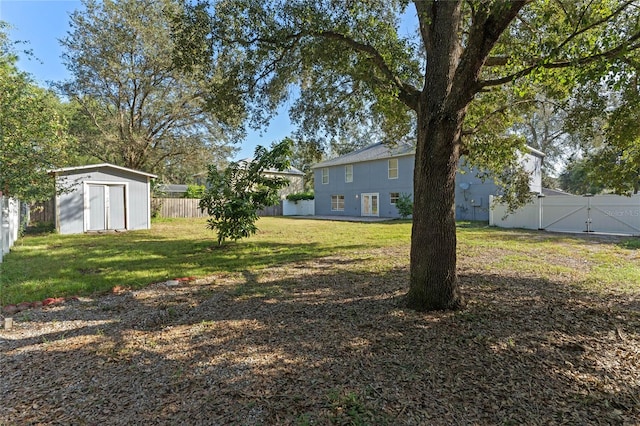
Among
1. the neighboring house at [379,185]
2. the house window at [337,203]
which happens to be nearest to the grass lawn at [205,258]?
the neighboring house at [379,185]

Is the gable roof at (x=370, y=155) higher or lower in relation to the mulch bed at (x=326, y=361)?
higher

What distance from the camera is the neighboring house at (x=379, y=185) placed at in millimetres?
19078

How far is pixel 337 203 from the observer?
89.7 feet

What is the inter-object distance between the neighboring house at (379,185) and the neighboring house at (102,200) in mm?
13184

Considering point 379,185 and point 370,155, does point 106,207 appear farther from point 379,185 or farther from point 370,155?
point 370,155

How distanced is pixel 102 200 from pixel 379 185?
16650 mm

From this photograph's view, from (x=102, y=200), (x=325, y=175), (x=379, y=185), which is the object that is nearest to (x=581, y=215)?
(x=379, y=185)

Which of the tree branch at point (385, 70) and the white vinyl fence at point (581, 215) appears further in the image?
the white vinyl fence at point (581, 215)

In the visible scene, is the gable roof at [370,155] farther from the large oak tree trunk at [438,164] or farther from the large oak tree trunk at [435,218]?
the large oak tree trunk at [435,218]

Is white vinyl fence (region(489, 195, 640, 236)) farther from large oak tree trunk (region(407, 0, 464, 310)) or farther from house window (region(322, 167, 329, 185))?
house window (region(322, 167, 329, 185))

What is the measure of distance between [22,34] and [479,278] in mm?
18522

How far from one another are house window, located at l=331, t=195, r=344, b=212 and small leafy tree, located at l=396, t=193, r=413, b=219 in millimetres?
6795

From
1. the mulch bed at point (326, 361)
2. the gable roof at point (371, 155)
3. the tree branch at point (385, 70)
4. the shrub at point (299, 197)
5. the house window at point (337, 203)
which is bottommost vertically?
the mulch bed at point (326, 361)

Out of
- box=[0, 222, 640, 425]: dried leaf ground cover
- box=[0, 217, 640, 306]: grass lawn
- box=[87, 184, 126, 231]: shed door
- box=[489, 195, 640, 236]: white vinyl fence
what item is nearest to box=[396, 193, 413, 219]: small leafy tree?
box=[489, 195, 640, 236]: white vinyl fence
